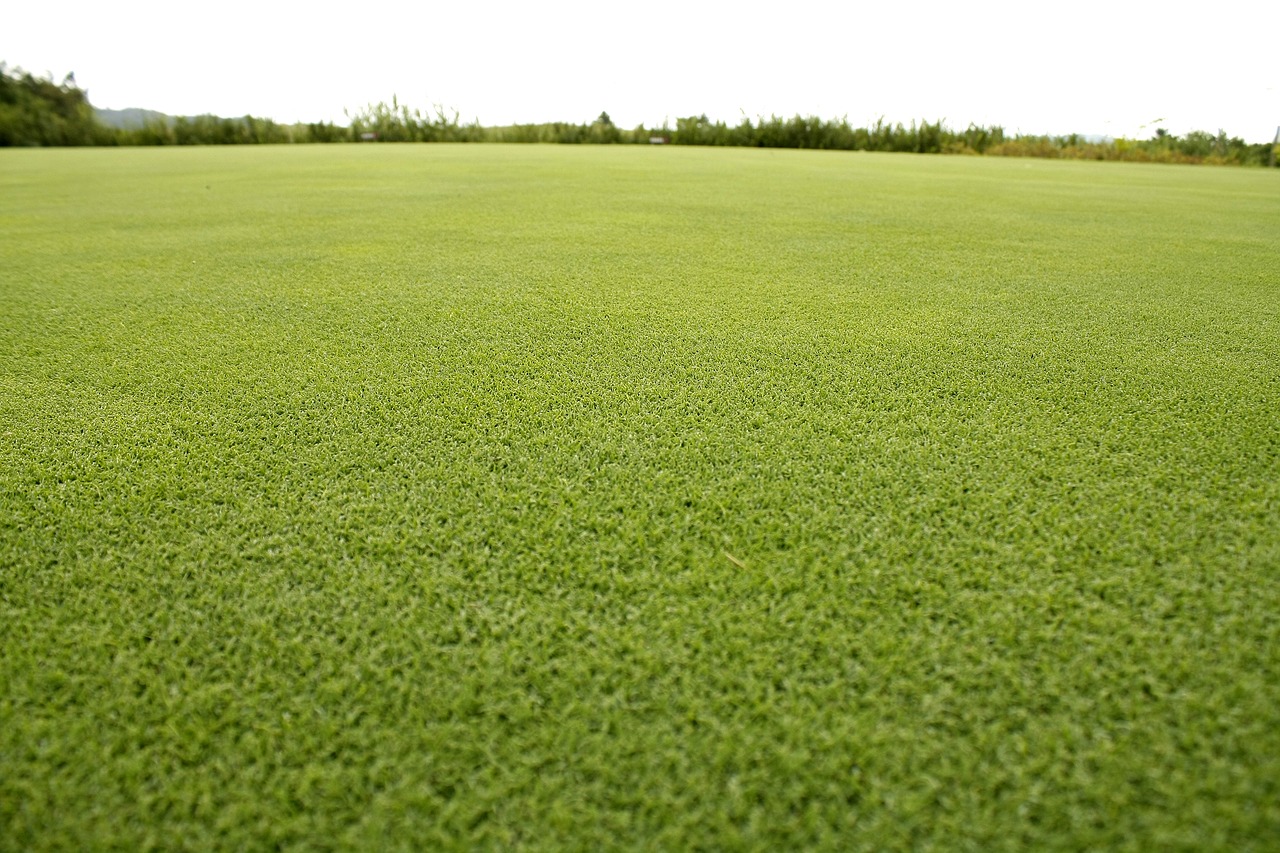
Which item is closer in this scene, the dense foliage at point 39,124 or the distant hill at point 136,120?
the dense foliage at point 39,124

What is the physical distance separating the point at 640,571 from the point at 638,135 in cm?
1574

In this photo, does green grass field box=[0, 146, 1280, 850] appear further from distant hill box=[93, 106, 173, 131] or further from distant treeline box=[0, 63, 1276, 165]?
distant hill box=[93, 106, 173, 131]

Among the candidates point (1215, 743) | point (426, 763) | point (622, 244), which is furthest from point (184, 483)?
point (622, 244)

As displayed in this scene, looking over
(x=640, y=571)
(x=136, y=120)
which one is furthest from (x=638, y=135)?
(x=640, y=571)

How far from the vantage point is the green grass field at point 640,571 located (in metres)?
0.66

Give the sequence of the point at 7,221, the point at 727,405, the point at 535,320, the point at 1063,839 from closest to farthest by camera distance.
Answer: the point at 1063,839, the point at 727,405, the point at 535,320, the point at 7,221

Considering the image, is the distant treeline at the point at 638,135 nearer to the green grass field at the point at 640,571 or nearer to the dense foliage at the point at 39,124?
the dense foliage at the point at 39,124

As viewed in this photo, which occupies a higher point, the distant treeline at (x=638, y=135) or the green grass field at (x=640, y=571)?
the distant treeline at (x=638, y=135)

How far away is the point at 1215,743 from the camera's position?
69 centimetres

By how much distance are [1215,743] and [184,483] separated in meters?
1.44

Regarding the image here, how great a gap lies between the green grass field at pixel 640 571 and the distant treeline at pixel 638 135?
13.5 metres

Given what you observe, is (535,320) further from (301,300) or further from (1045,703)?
(1045,703)

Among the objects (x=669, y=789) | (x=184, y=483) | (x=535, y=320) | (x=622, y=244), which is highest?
(x=622, y=244)

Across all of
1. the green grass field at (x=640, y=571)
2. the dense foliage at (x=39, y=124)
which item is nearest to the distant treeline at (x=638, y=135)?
the dense foliage at (x=39, y=124)
